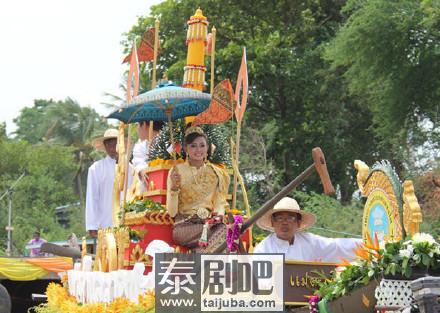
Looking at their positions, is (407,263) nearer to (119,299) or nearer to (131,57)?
(119,299)

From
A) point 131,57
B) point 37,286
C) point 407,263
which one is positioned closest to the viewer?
point 407,263

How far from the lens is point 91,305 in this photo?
10.1m

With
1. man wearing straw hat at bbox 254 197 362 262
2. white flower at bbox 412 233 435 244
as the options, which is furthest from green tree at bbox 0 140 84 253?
white flower at bbox 412 233 435 244

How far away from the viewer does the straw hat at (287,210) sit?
387 inches

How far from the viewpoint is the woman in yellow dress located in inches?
421

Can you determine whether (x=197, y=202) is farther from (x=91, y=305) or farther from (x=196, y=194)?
(x=91, y=305)

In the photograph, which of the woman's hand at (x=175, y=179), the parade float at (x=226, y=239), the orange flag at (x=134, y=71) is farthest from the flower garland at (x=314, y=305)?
the orange flag at (x=134, y=71)

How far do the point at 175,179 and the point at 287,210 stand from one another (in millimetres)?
1502

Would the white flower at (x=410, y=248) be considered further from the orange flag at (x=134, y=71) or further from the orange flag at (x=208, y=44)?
the orange flag at (x=208, y=44)

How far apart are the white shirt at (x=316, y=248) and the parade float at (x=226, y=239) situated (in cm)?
47

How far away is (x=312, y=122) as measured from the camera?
28141 millimetres

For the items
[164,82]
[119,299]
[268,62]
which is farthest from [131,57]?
[268,62]

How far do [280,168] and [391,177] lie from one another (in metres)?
20.3

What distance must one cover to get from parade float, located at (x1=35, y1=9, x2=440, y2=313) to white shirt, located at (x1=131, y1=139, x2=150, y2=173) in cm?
18
